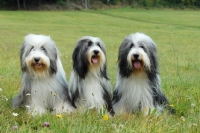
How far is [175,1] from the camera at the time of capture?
61.6 metres

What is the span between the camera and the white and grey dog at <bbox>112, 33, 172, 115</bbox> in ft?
16.2

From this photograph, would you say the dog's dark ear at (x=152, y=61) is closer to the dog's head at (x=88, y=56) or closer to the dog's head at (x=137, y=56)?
the dog's head at (x=137, y=56)

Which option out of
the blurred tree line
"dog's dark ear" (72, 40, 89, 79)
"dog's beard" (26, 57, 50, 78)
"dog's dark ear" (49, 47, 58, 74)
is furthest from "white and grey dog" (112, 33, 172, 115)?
the blurred tree line

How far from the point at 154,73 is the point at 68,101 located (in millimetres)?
1290

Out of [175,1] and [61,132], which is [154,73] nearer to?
[61,132]

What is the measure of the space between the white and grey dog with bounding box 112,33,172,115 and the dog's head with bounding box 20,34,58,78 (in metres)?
0.98

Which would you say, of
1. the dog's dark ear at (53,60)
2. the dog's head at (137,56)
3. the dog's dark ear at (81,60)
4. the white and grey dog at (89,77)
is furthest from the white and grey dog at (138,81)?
the dog's dark ear at (53,60)

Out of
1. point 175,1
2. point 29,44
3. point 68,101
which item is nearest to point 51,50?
point 29,44

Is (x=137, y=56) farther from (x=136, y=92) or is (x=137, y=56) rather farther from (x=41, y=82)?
(x=41, y=82)

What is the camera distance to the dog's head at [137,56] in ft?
15.7

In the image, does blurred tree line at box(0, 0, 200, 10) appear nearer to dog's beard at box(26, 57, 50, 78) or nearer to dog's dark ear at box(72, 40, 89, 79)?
dog's dark ear at box(72, 40, 89, 79)

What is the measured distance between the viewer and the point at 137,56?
188 inches

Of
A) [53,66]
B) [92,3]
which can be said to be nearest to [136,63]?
[53,66]

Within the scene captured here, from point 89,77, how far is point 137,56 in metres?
0.79
